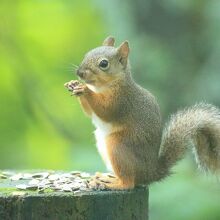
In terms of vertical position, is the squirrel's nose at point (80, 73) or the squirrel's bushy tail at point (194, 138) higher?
the squirrel's nose at point (80, 73)

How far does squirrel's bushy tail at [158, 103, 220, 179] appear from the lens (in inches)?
178

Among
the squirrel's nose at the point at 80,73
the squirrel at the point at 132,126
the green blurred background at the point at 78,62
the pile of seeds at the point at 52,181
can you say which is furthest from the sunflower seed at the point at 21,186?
the green blurred background at the point at 78,62

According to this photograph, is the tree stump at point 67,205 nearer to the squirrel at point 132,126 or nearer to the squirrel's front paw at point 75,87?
the squirrel at point 132,126

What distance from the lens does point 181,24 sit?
24.1 ft

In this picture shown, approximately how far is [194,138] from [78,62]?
3474 mm

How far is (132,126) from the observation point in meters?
4.42

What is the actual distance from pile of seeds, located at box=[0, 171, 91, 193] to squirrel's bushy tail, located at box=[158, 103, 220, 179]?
45 centimetres

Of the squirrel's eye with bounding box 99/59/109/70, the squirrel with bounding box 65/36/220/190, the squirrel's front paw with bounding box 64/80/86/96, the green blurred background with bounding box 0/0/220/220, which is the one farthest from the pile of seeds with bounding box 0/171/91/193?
the green blurred background with bounding box 0/0/220/220

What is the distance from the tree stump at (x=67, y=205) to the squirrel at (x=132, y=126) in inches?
15.9

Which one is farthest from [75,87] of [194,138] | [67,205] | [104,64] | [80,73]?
[67,205]

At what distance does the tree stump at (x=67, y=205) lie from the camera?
3.52 m

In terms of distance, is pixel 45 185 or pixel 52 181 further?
pixel 52 181

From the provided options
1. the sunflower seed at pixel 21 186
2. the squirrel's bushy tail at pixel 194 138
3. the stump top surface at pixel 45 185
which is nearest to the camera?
the stump top surface at pixel 45 185

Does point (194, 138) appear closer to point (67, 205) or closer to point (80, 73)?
point (80, 73)
